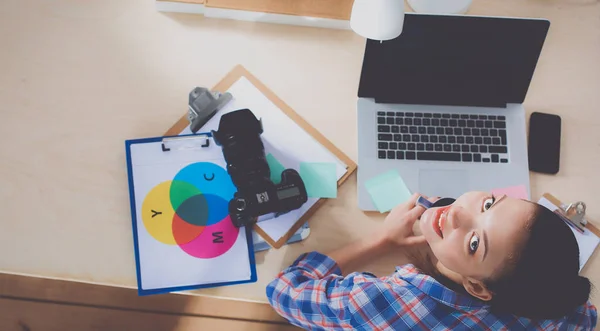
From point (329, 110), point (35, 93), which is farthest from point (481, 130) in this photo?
point (35, 93)

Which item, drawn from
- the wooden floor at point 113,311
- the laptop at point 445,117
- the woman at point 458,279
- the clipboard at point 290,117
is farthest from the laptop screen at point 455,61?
the wooden floor at point 113,311

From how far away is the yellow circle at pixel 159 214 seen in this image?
0.86 meters

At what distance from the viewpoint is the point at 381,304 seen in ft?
2.60

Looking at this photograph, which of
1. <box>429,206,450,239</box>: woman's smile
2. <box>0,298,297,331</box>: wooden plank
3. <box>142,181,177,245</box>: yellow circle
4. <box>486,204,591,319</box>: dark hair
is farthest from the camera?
<box>0,298,297,331</box>: wooden plank

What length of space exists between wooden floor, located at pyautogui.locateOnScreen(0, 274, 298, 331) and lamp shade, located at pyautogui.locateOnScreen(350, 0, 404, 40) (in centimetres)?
49

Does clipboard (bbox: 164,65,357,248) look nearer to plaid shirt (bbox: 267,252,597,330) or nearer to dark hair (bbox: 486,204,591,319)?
plaid shirt (bbox: 267,252,597,330)

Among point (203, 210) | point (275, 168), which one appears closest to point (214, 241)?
point (203, 210)

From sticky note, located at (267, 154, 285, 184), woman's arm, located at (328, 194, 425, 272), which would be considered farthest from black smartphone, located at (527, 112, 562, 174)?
sticky note, located at (267, 154, 285, 184)

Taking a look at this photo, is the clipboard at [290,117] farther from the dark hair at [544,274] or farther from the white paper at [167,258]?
the dark hair at [544,274]

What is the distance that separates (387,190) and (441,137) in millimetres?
135

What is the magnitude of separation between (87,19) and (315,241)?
56cm

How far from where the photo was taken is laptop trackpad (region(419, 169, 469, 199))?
0.90 m

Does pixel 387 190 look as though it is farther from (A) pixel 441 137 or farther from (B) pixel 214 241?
(B) pixel 214 241

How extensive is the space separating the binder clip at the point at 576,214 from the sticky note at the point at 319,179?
1.28ft
